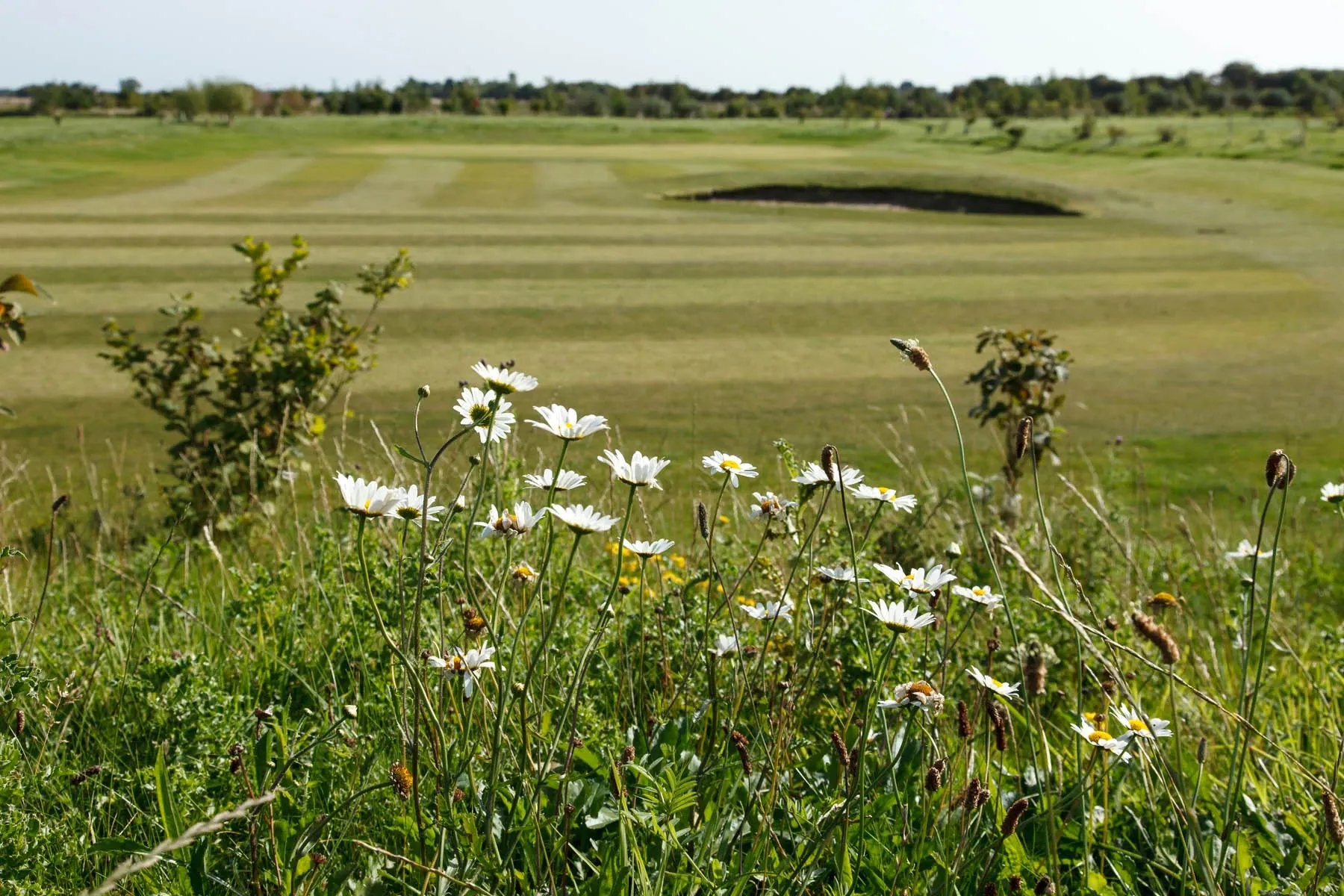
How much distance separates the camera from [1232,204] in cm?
2419

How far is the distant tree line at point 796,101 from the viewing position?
243ft

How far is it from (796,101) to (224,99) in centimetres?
4011

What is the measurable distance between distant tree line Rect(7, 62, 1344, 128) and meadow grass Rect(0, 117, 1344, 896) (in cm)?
5992

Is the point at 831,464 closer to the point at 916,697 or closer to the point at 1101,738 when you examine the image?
the point at 916,697

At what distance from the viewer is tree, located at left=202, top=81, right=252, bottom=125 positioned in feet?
234

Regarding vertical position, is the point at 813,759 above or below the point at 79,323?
above

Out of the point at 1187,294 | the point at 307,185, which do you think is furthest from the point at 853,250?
the point at 307,185

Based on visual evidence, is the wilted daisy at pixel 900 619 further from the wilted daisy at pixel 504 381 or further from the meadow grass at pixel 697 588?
the wilted daisy at pixel 504 381

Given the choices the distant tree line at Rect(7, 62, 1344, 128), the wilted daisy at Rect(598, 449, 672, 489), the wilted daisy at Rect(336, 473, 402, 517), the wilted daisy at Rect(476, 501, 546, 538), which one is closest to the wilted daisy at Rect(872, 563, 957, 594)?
the wilted daisy at Rect(598, 449, 672, 489)

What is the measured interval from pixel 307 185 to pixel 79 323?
1623cm

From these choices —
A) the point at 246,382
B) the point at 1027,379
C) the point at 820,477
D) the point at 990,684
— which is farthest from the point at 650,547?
the point at 246,382

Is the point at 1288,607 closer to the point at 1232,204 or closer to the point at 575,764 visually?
the point at 575,764

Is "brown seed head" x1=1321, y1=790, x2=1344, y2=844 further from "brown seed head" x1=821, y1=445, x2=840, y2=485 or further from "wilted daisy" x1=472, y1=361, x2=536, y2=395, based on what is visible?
"wilted daisy" x1=472, y1=361, x2=536, y2=395

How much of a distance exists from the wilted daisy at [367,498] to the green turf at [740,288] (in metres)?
3.47
